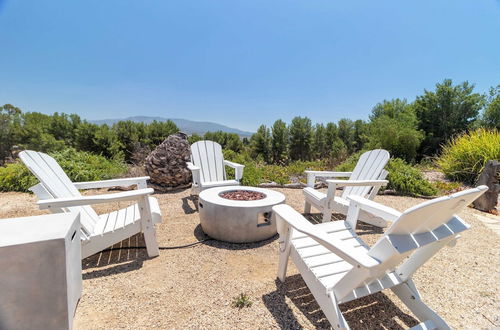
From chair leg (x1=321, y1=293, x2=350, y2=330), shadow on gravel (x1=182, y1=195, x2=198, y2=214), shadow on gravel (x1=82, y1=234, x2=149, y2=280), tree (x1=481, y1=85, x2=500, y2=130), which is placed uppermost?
tree (x1=481, y1=85, x2=500, y2=130)

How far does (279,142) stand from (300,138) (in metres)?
0.95

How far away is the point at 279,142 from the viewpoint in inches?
383

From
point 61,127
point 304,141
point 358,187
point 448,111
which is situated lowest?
point 358,187

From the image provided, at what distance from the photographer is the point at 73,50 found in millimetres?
6105

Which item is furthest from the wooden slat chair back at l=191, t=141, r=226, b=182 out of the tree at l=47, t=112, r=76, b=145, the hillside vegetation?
the tree at l=47, t=112, r=76, b=145

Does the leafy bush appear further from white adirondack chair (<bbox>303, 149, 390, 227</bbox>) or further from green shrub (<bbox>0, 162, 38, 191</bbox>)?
white adirondack chair (<bbox>303, 149, 390, 227</bbox>)

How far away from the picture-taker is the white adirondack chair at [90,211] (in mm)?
1702

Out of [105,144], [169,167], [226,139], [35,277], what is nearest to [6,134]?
[105,144]

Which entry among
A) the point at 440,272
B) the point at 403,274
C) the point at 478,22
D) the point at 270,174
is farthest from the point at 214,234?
the point at 478,22

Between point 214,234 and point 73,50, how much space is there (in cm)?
707

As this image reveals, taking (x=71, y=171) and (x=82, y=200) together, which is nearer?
(x=82, y=200)

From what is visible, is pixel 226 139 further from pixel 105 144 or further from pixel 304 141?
pixel 105 144

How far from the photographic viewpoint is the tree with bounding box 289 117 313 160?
Answer: 965 cm

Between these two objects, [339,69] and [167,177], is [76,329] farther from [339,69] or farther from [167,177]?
[339,69]
